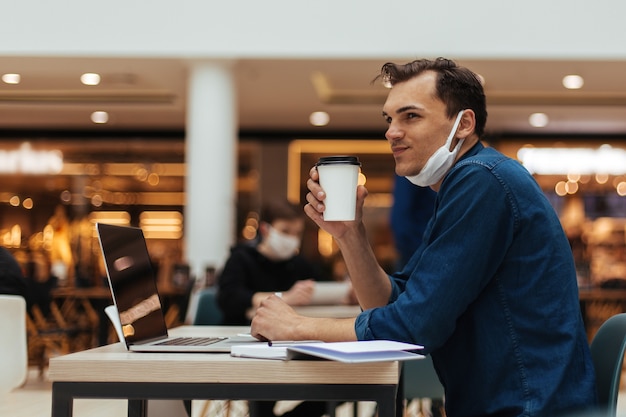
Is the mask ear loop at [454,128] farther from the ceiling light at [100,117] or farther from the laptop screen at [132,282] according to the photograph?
the ceiling light at [100,117]

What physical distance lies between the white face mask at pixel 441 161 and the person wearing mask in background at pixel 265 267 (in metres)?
2.02

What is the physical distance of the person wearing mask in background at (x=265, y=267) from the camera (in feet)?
12.6

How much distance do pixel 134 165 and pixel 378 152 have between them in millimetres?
3533

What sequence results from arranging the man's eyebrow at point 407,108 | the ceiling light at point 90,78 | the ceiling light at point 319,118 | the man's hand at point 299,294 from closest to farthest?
the man's eyebrow at point 407,108 → the man's hand at point 299,294 → the ceiling light at point 90,78 → the ceiling light at point 319,118

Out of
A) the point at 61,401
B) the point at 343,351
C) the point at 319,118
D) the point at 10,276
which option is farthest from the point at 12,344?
the point at 319,118

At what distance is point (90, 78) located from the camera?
9.62 metres

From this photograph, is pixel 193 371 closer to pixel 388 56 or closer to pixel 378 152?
pixel 388 56

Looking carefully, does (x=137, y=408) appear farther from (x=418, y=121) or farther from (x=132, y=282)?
(x=418, y=121)

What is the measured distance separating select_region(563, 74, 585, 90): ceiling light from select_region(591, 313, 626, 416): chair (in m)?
7.71

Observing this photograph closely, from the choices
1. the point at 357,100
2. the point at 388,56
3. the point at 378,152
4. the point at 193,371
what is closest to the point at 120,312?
the point at 193,371

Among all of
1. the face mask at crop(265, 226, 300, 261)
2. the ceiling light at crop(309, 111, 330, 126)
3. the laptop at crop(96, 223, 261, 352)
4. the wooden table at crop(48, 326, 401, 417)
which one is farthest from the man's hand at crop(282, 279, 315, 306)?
the ceiling light at crop(309, 111, 330, 126)

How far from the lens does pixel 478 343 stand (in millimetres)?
1629

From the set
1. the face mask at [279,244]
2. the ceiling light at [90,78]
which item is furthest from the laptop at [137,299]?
the ceiling light at [90,78]

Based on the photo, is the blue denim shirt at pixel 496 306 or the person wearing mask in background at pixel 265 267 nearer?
the blue denim shirt at pixel 496 306
